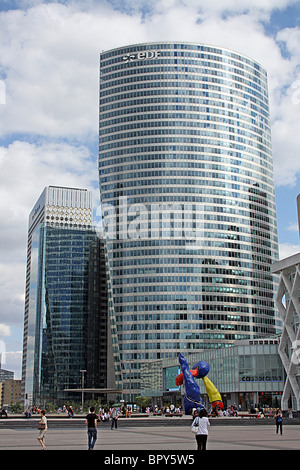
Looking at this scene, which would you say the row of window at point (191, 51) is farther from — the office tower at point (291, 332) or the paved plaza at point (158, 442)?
the paved plaza at point (158, 442)

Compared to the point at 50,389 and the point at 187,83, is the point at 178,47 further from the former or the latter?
the point at 50,389

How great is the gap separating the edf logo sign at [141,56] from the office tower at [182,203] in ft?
0.98

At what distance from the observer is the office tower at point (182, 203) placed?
15400 centimetres

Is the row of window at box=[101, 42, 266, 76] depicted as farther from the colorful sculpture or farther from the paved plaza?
the paved plaza

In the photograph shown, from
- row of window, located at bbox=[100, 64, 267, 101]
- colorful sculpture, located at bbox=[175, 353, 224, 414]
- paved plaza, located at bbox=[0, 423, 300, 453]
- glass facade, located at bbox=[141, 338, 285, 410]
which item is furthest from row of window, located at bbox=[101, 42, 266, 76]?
paved plaza, located at bbox=[0, 423, 300, 453]

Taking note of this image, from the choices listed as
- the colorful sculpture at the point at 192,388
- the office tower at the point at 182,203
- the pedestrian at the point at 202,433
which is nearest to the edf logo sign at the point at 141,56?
the office tower at the point at 182,203

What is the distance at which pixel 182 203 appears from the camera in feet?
519

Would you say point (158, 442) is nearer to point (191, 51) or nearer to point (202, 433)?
point (202, 433)

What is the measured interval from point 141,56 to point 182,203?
4748cm

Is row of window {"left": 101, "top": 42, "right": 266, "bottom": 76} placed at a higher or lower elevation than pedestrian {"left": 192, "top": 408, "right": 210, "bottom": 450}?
higher

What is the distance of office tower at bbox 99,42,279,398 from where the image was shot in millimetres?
154000

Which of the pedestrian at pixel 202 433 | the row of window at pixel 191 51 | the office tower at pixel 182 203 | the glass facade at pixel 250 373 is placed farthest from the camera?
the row of window at pixel 191 51

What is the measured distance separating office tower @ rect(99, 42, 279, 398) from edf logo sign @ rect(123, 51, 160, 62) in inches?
11.8
